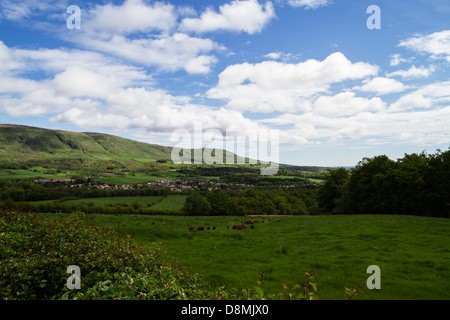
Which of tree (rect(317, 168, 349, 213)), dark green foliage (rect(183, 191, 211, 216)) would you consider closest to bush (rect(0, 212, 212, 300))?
dark green foliage (rect(183, 191, 211, 216))

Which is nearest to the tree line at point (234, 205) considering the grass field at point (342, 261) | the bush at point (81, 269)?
the grass field at point (342, 261)

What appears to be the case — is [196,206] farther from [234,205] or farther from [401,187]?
[401,187]

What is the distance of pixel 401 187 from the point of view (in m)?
39.8

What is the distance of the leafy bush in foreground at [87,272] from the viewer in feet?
11.9

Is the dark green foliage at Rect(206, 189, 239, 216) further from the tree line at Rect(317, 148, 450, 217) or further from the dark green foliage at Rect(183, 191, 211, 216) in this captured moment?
the tree line at Rect(317, 148, 450, 217)

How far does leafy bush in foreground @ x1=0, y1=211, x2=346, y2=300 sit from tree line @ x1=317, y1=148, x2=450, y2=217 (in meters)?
43.6

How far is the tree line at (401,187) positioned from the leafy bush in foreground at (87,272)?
43608mm

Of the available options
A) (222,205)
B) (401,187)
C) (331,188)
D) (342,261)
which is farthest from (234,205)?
(342,261)

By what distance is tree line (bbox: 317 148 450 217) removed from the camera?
36344 millimetres

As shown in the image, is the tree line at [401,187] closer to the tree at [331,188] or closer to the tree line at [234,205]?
the tree at [331,188]

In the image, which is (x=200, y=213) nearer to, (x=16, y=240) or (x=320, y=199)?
(x=320, y=199)

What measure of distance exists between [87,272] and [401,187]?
48375 mm

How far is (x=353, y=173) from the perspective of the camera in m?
46.9
